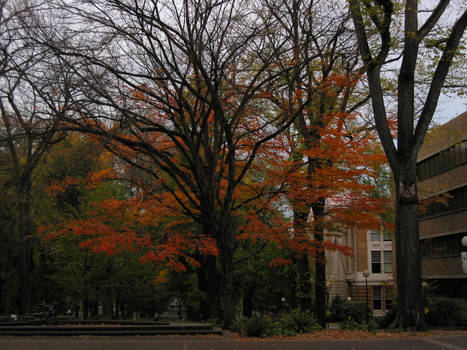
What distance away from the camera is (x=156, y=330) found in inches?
645

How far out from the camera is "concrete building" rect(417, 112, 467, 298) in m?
35.2

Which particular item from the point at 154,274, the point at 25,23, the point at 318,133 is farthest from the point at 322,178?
the point at 154,274

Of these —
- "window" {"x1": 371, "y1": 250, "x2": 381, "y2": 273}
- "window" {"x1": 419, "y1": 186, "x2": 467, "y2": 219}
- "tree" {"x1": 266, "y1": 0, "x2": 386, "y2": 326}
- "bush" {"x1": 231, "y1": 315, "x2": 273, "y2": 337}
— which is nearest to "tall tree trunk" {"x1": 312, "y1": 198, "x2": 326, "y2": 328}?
"tree" {"x1": 266, "y1": 0, "x2": 386, "y2": 326}

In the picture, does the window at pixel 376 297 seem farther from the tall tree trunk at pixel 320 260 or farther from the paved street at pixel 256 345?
the paved street at pixel 256 345

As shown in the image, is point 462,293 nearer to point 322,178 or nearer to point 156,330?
point 322,178

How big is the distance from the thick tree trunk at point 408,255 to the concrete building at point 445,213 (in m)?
18.2

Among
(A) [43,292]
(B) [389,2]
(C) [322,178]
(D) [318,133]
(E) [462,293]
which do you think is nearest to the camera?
(B) [389,2]

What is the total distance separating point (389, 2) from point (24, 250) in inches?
846

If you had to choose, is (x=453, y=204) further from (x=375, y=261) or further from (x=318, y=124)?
(x=375, y=261)

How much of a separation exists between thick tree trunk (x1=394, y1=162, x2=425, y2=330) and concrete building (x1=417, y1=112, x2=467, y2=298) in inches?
715

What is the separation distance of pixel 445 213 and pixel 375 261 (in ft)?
95.3

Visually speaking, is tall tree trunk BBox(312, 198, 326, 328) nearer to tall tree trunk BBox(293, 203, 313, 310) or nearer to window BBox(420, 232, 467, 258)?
tall tree trunk BBox(293, 203, 313, 310)

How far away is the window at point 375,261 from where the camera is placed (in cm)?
6515

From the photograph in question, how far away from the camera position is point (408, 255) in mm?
15945
